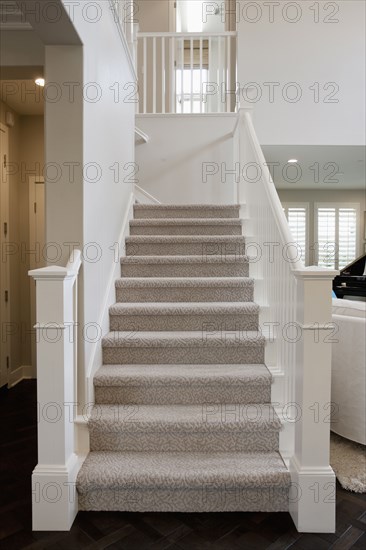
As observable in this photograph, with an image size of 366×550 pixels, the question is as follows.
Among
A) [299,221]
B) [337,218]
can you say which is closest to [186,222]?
[299,221]

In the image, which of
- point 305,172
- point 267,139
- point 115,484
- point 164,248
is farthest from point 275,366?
point 305,172

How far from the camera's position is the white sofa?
2.44 m

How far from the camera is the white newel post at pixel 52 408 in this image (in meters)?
1.72

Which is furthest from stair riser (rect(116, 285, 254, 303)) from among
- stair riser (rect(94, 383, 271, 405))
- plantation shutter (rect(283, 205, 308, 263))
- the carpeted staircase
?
plantation shutter (rect(283, 205, 308, 263))

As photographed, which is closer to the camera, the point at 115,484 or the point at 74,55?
the point at 115,484

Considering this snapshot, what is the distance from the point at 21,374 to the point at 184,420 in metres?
2.45

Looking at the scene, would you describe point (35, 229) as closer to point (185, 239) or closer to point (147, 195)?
point (147, 195)

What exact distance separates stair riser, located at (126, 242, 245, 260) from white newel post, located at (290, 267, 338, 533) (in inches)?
61.6

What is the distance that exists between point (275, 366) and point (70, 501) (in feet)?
4.09

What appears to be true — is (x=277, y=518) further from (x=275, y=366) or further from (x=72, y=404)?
(x=72, y=404)

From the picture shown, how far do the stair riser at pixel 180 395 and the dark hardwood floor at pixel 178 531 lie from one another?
543 millimetres

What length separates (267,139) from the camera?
5.18 m

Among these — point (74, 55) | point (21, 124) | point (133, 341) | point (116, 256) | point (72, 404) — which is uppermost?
point (21, 124)

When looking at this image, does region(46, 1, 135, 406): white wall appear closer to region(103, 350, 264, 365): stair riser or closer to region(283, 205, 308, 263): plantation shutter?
region(103, 350, 264, 365): stair riser
